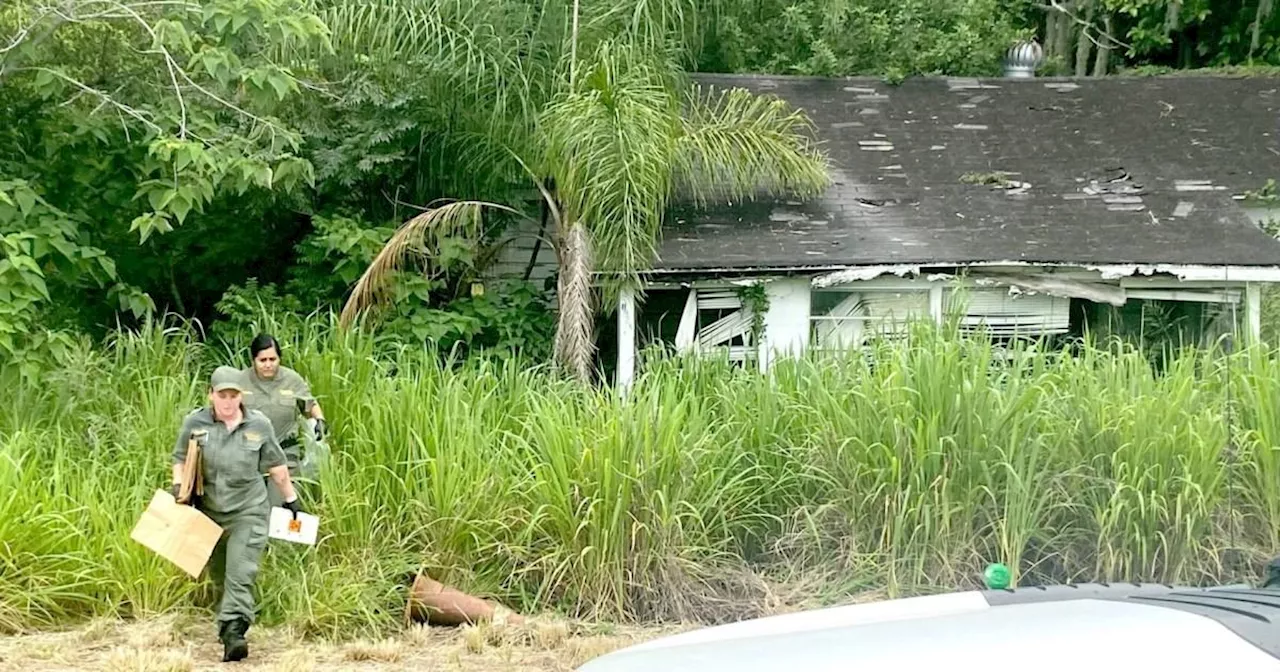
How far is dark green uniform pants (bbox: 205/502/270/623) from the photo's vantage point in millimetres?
5910

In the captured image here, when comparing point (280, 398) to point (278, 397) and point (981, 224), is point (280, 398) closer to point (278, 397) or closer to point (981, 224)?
point (278, 397)

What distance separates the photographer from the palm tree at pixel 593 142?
28.8 feet

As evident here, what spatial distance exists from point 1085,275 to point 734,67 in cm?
616

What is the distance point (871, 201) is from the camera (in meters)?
11.3

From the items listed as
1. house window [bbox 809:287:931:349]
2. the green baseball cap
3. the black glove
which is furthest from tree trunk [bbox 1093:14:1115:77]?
the black glove

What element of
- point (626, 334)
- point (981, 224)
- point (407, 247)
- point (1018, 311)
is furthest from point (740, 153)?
point (1018, 311)

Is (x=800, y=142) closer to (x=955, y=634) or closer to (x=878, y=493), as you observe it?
(x=878, y=493)

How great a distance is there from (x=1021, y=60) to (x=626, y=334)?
31.9 feet

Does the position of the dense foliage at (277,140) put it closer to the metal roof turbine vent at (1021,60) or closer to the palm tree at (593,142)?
the palm tree at (593,142)

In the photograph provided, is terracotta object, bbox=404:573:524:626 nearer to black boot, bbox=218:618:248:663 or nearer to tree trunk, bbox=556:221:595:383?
black boot, bbox=218:618:248:663

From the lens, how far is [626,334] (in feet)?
31.4

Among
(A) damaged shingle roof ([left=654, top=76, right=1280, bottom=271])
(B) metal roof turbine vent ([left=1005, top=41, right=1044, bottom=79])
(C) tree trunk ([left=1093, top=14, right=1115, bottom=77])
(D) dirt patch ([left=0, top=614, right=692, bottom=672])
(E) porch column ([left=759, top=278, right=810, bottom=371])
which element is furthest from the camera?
(C) tree trunk ([left=1093, top=14, right=1115, bottom=77])

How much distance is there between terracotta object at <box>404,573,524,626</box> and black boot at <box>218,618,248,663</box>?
919 mm

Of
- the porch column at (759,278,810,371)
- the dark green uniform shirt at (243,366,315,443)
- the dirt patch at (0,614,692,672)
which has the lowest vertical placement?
the dirt patch at (0,614,692,672)
